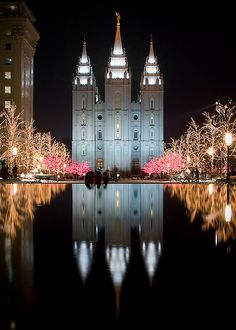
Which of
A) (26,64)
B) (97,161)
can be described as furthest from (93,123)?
(26,64)

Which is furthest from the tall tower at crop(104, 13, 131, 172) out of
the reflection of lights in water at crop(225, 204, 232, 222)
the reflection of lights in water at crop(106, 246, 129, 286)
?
the reflection of lights in water at crop(106, 246, 129, 286)

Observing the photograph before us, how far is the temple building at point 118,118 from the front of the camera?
101875mm

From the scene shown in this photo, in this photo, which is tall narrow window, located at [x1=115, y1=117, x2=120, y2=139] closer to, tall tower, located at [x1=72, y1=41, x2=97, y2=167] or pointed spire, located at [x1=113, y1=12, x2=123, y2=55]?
tall tower, located at [x1=72, y1=41, x2=97, y2=167]

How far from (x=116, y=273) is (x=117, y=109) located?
9715cm

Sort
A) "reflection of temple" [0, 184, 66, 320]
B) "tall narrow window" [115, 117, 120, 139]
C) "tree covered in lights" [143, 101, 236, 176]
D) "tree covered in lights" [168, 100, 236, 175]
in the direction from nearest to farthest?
1. "reflection of temple" [0, 184, 66, 320]
2. "tree covered in lights" [168, 100, 236, 175]
3. "tree covered in lights" [143, 101, 236, 176]
4. "tall narrow window" [115, 117, 120, 139]

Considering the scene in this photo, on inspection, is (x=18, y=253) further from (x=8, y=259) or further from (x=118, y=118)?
(x=118, y=118)

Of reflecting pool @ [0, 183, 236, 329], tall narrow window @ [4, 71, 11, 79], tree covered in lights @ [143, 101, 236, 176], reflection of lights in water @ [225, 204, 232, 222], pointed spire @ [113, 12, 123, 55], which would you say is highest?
pointed spire @ [113, 12, 123, 55]

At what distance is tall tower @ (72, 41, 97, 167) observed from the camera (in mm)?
102250

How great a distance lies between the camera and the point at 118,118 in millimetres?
102125

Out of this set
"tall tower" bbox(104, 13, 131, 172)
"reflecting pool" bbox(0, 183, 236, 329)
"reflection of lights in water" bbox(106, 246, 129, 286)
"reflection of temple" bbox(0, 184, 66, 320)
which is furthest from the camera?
"tall tower" bbox(104, 13, 131, 172)

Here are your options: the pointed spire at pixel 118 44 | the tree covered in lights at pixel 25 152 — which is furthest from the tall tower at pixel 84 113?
the tree covered in lights at pixel 25 152

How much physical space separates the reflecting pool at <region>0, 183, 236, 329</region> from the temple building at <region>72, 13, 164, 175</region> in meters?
90.8

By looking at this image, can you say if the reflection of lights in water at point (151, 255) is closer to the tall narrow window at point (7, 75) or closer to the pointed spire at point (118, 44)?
the tall narrow window at point (7, 75)

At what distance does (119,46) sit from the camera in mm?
102188
